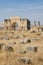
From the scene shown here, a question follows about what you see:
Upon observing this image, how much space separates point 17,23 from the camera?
51500 millimetres

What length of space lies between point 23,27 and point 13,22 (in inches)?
119

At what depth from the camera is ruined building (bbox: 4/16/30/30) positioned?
1989 inches

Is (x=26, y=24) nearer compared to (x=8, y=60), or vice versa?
(x=8, y=60)

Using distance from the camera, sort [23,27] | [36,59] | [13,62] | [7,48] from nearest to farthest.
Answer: [13,62], [36,59], [7,48], [23,27]

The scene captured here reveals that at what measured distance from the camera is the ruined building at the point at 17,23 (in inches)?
Answer: 1989

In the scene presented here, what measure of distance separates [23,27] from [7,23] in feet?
12.6

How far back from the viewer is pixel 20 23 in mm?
50844

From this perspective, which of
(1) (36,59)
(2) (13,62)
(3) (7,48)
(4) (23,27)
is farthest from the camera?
(4) (23,27)

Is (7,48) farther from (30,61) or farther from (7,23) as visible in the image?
(7,23)

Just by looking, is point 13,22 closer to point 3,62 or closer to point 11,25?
point 11,25

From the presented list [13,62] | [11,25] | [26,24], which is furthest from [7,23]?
[13,62]

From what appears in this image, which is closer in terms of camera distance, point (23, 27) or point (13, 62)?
point (13, 62)

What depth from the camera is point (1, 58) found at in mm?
9062

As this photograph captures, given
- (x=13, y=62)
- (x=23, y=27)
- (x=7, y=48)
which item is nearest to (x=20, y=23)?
(x=23, y=27)
